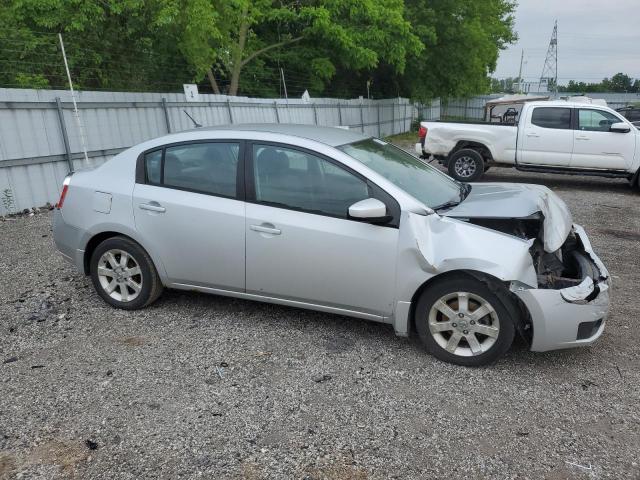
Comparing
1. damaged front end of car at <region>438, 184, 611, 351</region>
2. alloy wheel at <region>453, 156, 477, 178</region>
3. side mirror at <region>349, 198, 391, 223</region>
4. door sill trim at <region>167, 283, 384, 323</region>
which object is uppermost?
side mirror at <region>349, 198, 391, 223</region>

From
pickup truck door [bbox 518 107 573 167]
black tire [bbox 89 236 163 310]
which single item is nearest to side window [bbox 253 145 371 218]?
black tire [bbox 89 236 163 310]

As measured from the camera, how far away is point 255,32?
19.3m

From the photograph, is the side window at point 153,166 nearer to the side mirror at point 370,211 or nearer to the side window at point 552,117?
the side mirror at point 370,211

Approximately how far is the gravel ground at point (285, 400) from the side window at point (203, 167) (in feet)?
3.78

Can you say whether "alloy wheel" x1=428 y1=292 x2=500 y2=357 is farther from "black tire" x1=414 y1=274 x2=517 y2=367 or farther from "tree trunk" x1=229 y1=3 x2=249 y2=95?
"tree trunk" x1=229 y1=3 x2=249 y2=95

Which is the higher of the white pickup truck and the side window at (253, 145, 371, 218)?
the side window at (253, 145, 371, 218)

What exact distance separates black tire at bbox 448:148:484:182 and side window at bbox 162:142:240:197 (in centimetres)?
847

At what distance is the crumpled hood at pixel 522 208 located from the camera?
12.0 ft

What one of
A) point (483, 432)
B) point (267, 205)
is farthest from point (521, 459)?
point (267, 205)

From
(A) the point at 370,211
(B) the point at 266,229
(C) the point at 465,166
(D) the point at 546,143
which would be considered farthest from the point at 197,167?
(D) the point at 546,143

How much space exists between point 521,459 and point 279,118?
13.8m

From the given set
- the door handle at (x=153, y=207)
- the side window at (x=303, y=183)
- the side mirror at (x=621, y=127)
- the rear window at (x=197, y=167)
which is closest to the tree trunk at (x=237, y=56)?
the side mirror at (x=621, y=127)

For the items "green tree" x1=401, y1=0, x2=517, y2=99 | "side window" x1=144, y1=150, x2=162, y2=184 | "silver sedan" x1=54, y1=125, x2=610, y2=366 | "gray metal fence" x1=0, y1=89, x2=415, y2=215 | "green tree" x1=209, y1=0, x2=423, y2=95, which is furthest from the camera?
"green tree" x1=401, y1=0, x2=517, y2=99

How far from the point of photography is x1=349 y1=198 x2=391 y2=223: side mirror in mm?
3447
